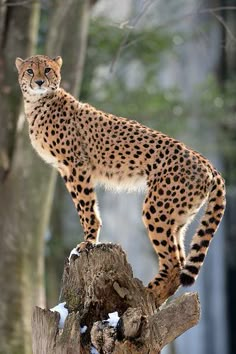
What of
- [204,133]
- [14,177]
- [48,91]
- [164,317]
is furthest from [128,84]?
[164,317]

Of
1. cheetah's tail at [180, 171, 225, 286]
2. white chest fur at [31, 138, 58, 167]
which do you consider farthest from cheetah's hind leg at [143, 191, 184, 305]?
white chest fur at [31, 138, 58, 167]

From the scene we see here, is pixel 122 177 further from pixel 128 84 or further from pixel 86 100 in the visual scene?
pixel 128 84

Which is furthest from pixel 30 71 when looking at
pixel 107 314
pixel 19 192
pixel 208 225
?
pixel 19 192

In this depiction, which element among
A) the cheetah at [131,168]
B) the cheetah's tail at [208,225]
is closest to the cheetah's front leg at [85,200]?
the cheetah at [131,168]

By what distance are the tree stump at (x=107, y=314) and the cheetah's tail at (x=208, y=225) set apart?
40 centimetres

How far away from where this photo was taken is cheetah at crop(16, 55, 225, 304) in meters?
6.84

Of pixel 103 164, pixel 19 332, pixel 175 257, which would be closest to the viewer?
pixel 175 257

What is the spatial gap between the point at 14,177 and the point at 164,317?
17.1ft

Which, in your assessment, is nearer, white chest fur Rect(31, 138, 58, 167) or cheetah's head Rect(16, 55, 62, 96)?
Result: cheetah's head Rect(16, 55, 62, 96)

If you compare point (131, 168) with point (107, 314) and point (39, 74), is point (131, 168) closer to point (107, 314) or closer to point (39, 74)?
point (39, 74)

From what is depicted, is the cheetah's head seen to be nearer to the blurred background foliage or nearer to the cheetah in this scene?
the cheetah

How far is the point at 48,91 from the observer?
761 centimetres

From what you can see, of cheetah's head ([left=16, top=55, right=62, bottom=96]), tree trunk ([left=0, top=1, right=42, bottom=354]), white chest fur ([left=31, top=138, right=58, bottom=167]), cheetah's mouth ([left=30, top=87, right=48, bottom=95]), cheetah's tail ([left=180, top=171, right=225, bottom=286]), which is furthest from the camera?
tree trunk ([left=0, top=1, right=42, bottom=354])

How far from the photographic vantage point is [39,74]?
7328mm
